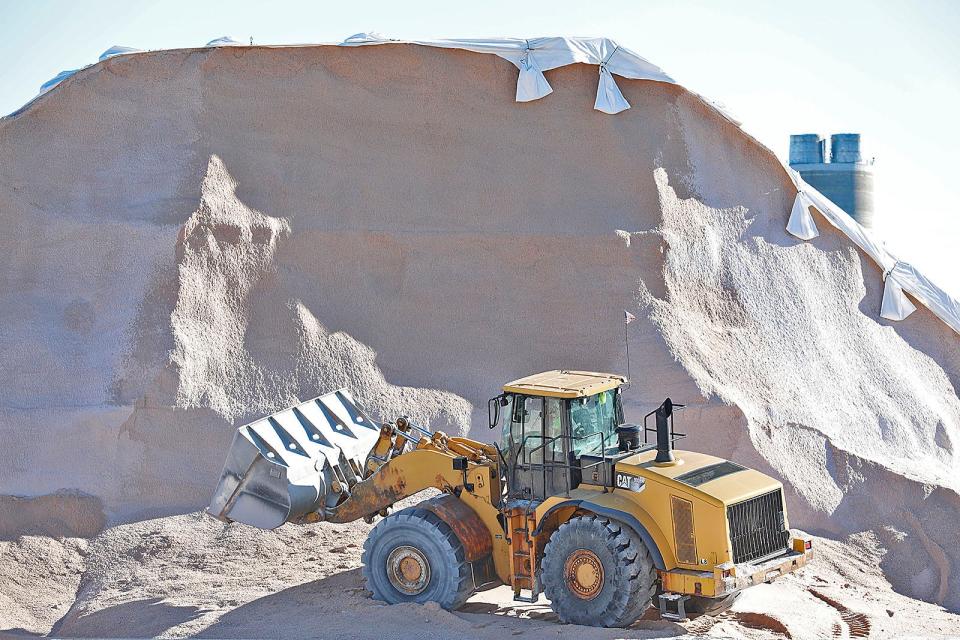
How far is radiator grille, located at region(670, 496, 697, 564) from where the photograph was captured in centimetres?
912

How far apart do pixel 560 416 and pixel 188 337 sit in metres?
7.40

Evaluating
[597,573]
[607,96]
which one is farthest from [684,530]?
[607,96]

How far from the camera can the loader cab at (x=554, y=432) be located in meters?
9.84

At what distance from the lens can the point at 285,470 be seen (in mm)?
10727

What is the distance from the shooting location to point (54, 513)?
13766 mm

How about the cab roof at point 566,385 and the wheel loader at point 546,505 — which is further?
the cab roof at point 566,385

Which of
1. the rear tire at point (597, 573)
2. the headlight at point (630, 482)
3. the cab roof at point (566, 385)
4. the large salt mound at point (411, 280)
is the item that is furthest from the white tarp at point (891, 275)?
the rear tire at point (597, 573)

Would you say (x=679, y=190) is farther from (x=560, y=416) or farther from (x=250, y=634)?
(x=250, y=634)

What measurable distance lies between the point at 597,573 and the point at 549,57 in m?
11.0

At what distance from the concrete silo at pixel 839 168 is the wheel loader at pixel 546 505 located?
55.7ft

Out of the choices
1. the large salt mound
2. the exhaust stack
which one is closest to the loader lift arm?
the exhaust stack

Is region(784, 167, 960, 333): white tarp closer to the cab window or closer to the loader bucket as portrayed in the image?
the cab window

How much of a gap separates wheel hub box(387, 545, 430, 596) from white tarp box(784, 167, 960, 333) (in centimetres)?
1093

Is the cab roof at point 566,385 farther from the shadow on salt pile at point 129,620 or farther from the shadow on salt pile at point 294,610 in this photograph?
the shadow on salt pile at point 129,620
